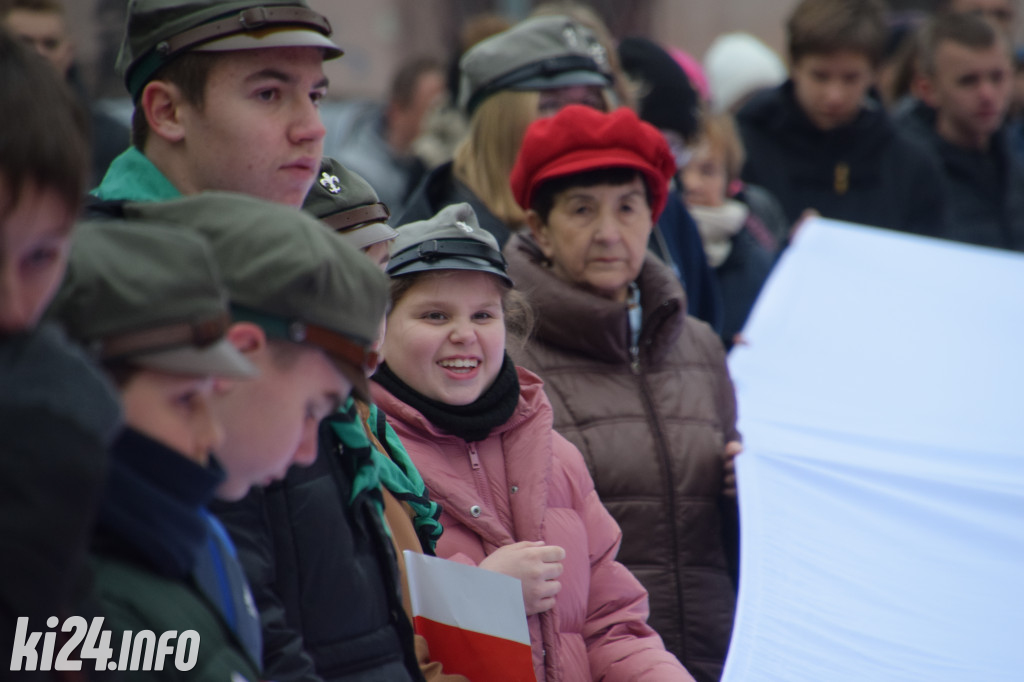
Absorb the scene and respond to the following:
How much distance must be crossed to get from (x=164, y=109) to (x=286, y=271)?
0.80 metres

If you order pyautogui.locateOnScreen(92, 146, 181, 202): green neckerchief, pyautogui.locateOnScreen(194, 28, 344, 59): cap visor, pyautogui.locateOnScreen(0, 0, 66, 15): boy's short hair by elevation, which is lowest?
pyautogui.locateOnScreen(92, 146, 181, 202): green neckerchief

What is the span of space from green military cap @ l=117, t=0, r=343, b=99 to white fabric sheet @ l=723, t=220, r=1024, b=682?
1.56m

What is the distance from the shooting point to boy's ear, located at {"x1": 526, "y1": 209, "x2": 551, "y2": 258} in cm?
341

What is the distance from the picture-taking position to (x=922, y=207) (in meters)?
5.68

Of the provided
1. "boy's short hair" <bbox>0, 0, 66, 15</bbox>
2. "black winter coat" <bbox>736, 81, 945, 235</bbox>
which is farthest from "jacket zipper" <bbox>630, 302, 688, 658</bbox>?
"boy's short hair" <bbox>0, 0, 66, 15</bbox>

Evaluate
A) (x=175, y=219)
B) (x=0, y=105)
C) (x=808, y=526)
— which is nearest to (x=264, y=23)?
(x=175, y=219)

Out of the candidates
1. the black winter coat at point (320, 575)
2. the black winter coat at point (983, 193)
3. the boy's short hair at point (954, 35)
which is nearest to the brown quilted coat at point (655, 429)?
the black winter coat at point (320, 575)

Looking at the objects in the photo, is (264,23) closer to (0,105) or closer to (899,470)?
(0,105)

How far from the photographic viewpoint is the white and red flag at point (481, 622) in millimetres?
2189

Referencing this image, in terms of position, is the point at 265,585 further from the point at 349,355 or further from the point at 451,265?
the point at 451,265

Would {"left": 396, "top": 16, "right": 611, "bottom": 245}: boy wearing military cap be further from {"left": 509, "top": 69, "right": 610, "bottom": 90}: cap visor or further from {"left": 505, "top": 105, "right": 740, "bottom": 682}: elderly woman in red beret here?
{"left": 505, "top": 105, "right": 740, "bottom": 682}: elderly woman in red beret

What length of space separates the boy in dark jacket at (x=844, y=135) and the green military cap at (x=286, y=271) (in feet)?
14.6

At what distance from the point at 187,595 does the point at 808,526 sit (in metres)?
2.30

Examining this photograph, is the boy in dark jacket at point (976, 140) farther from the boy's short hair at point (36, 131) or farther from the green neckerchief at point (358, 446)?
the boy's short hair at point (36, 131)
